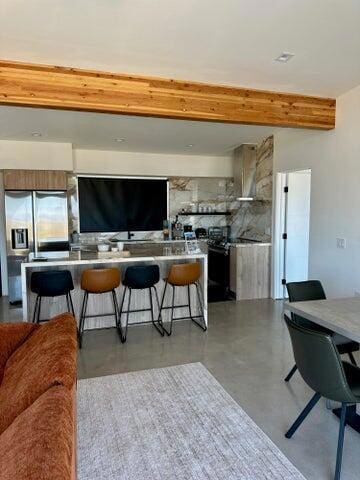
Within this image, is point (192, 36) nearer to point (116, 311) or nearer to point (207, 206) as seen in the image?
point (116, 311)

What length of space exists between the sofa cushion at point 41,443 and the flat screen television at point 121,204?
18.3 ft

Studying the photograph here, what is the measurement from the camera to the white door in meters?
5.61

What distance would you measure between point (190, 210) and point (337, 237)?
11.8ft

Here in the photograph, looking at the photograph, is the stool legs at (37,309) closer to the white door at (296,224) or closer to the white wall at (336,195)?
the white wall at (336,195)

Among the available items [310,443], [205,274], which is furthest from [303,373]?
[205,274]

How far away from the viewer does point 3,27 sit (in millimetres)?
2453

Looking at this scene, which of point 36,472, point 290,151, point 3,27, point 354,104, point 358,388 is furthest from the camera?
point 290,151

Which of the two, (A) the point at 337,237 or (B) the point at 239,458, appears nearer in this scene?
(B) the point at 239,458

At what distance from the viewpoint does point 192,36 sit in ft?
8.56

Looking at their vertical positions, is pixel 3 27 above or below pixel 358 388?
above

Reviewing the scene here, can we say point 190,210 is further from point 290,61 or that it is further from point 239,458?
point 239,458

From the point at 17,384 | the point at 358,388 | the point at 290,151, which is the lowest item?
the point at 358,388

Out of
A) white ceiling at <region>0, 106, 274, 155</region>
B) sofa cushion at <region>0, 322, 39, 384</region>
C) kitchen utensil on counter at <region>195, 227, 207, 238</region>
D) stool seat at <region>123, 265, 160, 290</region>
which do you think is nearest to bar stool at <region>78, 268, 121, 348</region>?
stool seat at <region>123, 265, 160, 290</region>

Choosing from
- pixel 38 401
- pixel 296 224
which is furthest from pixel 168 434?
pixel 296 224
